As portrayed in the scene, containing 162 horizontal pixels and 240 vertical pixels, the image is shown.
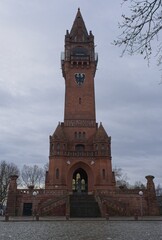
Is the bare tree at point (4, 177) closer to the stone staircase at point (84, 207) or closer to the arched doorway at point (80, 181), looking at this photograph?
the arched doorway at point (80, 181)

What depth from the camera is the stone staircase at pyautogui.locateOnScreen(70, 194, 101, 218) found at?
3541cm

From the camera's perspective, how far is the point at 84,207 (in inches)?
1443

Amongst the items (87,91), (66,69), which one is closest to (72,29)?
(66,69)

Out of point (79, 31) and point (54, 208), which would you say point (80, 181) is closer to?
point (54, 208)

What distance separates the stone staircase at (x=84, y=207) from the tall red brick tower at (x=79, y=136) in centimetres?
641

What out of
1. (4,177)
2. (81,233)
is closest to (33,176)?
(4,177)

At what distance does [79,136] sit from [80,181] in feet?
24.7

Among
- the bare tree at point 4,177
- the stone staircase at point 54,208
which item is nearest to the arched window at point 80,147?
the stone staircase at point 54,208

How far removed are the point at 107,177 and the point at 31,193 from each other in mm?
12107

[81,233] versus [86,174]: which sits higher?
[86,174]

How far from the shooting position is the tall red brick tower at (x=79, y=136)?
48.1m

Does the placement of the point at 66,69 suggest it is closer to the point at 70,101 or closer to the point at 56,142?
the point at 70,101

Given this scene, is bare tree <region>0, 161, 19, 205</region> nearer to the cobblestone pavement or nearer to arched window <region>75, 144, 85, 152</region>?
arched window <region>75, 144, 85, 152</region>

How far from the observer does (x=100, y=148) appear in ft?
162
